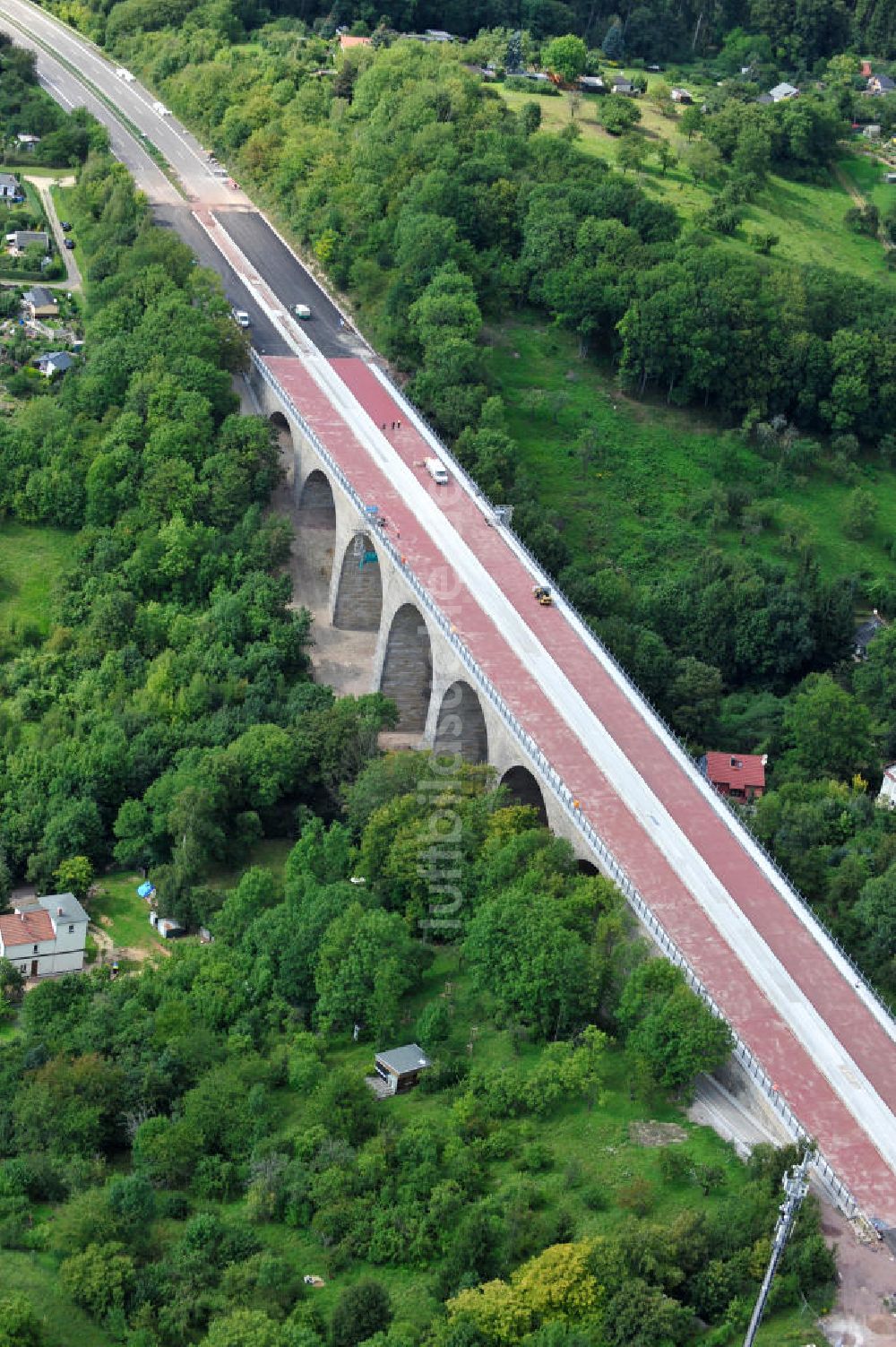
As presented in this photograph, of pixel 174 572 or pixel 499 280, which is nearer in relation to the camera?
pixel 174 572

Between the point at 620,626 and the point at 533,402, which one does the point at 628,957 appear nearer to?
the point at 620,626

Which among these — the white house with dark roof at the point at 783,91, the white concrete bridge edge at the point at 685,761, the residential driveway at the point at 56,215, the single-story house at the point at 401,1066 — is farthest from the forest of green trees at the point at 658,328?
the single-story house at the point at 401,1066

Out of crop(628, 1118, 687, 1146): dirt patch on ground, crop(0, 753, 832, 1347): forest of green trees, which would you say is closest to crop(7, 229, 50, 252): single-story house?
crop(0, 753, 832, 1347): forest of green trees

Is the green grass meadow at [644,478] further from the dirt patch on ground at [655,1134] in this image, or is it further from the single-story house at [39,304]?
the dirt patch on ground at [655,1134]

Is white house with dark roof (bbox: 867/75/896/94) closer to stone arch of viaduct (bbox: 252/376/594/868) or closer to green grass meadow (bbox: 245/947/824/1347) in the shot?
stone arch of viaduct (bbox: 252/376/594/868)

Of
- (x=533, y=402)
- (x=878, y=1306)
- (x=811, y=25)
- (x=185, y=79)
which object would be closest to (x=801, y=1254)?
(x=878, y=1306)

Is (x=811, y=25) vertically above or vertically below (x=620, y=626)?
above
